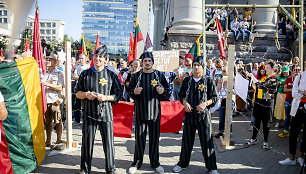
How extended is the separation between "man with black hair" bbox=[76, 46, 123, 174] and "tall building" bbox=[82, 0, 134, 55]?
180 meters

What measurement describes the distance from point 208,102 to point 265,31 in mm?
10541

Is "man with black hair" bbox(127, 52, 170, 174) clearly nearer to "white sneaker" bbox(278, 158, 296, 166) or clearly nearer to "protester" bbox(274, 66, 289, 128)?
"white sneaker" bbox(278, 158, 296, 166)

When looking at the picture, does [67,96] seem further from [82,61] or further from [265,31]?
[265,31]

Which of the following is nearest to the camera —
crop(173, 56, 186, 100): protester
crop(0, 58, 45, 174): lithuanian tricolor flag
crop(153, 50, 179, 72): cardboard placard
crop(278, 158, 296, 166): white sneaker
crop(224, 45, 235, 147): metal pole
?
crop(0, 58, 45, 174): lithuanian tricolor flag

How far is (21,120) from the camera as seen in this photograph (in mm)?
4434

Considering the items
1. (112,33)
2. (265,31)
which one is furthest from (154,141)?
(112,33)

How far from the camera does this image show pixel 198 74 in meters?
4.77

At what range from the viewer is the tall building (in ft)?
600

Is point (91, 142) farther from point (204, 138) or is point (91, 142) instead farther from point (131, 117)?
point (204, 138)

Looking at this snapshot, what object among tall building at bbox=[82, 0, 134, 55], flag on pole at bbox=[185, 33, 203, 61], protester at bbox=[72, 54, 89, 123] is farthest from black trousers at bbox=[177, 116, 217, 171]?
tall building at bbox=[82, 0, 134, 55]

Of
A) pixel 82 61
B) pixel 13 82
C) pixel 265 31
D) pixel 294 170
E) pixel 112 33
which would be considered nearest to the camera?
pixel 13 82

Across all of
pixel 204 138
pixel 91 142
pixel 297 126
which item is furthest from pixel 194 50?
pixel 91 142

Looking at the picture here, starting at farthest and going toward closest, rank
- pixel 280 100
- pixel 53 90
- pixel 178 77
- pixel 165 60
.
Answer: pixel 280 100 → pixel 178 77 → pixel 165 60 → pixel 53 90

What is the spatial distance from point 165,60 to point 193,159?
2.83 m
